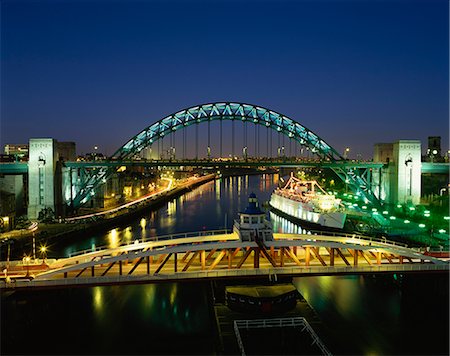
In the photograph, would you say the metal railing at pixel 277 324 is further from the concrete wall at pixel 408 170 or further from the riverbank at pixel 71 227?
the concrete wall at pixel 408 170

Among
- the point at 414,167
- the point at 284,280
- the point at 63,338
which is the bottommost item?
the point at 63,338

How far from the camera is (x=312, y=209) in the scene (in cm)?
3111

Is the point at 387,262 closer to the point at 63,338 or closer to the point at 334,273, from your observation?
the point at 334,273

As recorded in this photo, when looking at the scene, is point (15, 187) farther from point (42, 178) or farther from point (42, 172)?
point (42, 172)

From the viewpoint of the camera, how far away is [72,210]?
32.9 meters

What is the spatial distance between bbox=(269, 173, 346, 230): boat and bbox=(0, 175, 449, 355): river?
10.6m

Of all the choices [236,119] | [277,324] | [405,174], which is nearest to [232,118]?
[236,119]

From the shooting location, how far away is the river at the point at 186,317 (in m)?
12.4

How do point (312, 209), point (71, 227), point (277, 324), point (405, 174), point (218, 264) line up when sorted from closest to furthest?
point (277, 324), point (218, 264), point (71, 227), point (312, 209), point (405, 174)

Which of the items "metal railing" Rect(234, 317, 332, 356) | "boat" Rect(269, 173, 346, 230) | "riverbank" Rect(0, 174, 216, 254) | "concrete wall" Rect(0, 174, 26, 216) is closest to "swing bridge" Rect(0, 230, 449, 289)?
"metal railing" Rect(234, 317, 332, 356)

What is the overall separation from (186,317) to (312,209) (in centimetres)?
1863

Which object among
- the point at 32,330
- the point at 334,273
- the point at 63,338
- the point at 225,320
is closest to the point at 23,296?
the point at 32,330

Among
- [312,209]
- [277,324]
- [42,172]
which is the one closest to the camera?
[277,324]

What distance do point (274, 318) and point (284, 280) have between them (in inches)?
96.1
